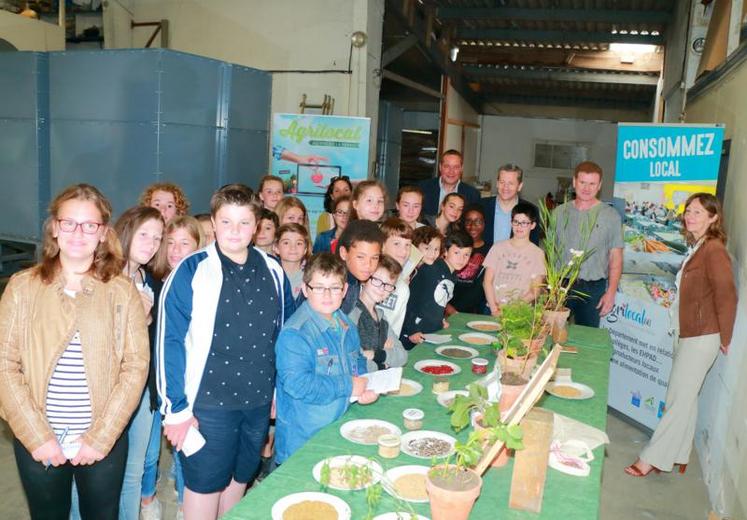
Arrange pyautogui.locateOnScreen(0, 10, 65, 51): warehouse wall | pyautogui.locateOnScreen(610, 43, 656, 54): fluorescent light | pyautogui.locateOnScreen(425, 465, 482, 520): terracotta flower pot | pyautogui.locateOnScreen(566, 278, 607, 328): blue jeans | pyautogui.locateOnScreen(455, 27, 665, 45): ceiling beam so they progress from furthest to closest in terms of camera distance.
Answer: pyautogui.locateOnScreen(610, 43, 656, 54): fluorescent light, pyautogui.locateOnScreen(455, 27, 665, 45): ceiling beam, pyautogui.locateOnScreen(0, 10, 65, 51): warehouse wall, pyautogui.locateOnScreen(566, 278, 607, 328): blue jeans, pyautogui.locateOnScreen(425, 465, 482, 520): terracotta flower pot

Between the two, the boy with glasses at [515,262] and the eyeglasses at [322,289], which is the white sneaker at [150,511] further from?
the boy with glasses at [515,262]

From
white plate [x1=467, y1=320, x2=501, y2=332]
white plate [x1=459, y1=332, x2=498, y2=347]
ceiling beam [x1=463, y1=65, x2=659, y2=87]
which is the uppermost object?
ceiling beam [x1=463, y1=65, x2=659, y2=87]

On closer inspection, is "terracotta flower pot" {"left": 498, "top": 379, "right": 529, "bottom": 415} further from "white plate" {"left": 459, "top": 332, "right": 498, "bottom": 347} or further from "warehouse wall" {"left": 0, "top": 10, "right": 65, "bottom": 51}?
"warehouse wall" {"left": 0, "top": 10, "right": 65, "bottom": 51}

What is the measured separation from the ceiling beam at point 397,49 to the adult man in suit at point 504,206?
4948 millimetres

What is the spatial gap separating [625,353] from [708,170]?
1.43 meters

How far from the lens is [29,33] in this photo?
9266 millimetres

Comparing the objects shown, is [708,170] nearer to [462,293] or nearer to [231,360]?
[462,293]

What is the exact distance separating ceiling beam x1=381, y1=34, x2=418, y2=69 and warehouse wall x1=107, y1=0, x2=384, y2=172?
508mm

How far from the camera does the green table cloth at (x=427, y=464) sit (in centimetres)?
182

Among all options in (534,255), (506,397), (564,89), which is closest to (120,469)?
(506,397)

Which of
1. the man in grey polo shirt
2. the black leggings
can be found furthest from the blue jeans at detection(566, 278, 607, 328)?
the black leggings

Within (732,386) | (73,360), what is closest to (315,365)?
(73,360)

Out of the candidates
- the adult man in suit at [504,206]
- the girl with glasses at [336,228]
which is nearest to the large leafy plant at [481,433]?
the girl with glasses at [336,228]

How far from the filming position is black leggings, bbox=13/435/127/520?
84.2 inches
